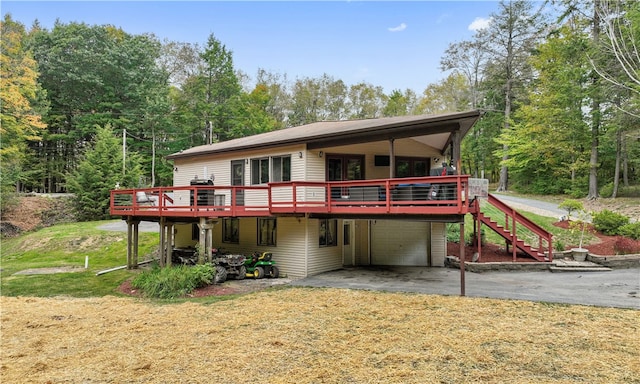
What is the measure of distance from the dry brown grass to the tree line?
53.7 feet

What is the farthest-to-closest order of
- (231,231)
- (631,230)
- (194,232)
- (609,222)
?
1. (194,232)
2. (609,222)
3. (631,230)
4. (231,231)

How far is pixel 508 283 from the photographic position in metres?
10.4

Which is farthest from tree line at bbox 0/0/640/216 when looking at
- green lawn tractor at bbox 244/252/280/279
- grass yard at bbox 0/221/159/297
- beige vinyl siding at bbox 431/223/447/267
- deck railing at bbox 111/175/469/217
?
green lawn tractor at bbox 244/252/280/279

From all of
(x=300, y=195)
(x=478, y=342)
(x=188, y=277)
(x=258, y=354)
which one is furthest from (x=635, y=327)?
(x=188, y=277)

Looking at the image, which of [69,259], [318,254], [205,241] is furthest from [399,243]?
[69,259]

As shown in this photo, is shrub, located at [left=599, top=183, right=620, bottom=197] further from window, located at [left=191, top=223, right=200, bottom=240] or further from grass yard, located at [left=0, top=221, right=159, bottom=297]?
grass yard, located at [left=0, top=221, right=159, bottom=297]

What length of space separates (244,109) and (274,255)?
82.2 feet

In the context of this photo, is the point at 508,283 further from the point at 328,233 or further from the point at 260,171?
the point at 260,171

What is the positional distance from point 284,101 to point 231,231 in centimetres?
2957

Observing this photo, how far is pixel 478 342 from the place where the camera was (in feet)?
19.5

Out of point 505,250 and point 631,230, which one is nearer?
point 505,250

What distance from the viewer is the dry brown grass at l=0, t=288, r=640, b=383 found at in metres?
4.98

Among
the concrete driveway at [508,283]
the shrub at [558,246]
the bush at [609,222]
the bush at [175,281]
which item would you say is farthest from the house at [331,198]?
the bush at [609,222]

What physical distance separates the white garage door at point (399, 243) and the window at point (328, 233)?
1817 mm
